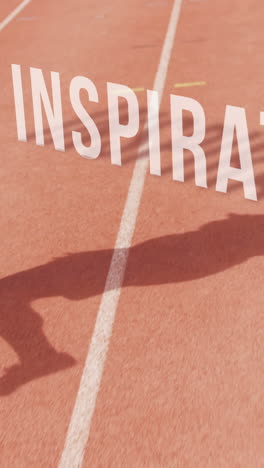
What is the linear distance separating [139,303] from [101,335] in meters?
0.43

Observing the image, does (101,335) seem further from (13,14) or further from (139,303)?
(13,14)

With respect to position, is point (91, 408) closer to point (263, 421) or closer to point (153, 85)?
point (263, 421)

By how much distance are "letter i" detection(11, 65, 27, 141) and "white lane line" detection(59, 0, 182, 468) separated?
67.0 inches

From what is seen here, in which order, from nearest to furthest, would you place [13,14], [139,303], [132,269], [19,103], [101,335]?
[101,335] < [139,303] < [132,269] < [19,103] < [13,14]

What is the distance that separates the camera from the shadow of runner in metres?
Result: 4.55

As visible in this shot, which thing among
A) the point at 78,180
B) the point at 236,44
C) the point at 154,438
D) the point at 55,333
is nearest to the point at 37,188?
the point at 78,180

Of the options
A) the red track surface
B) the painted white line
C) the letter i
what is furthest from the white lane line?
the painted white line

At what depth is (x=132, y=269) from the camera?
5031 millimetres

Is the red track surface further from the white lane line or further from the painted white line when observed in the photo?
the painted white line

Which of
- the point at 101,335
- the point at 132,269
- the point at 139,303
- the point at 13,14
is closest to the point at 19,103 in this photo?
the point at 132,269

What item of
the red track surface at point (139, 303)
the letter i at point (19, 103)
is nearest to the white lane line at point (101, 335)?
→ the red track surface at point (139, 303)

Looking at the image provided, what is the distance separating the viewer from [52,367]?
413cm

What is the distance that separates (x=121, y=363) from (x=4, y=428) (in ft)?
2.86

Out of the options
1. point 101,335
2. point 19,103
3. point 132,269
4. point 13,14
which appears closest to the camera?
point 101,335
